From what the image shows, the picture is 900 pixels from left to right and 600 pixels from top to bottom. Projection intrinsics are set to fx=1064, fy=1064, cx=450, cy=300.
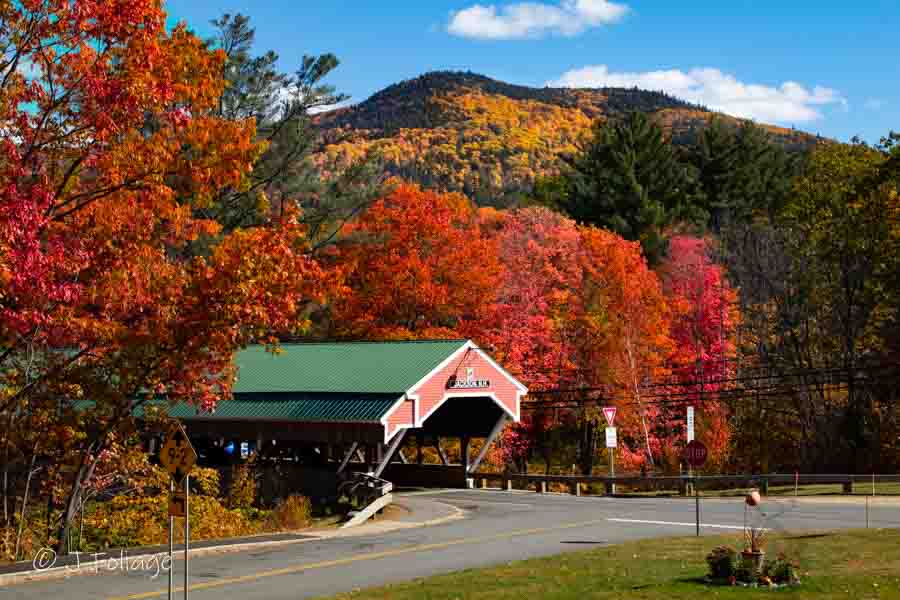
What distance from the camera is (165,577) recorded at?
18.7 meters

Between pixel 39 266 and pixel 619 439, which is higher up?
pixel 39 266

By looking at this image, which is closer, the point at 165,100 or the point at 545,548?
the point at 165,100

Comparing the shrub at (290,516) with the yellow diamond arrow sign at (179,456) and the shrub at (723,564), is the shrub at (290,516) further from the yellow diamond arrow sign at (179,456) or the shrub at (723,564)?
the shrub at (723,564)

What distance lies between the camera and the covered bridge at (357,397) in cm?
3269

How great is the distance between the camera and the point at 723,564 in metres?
16.2

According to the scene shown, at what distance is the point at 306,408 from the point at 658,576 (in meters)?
18.3

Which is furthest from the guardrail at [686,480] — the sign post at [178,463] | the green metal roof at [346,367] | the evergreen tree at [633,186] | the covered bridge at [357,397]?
the evergreen tree at [633,186]

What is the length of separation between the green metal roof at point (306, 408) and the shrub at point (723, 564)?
646 inches

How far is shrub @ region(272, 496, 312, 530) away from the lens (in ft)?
93.4

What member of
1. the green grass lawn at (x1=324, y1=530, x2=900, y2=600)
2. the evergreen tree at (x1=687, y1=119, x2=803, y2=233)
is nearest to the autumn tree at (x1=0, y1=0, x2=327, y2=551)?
the green grass lawn at (x1=324, y1=530, x2=900, y2=600)

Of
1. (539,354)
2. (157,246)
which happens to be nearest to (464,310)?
(539,354)

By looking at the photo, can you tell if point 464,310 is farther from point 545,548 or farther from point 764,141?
point 764,141

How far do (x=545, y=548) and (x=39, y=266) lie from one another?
12.2 metres

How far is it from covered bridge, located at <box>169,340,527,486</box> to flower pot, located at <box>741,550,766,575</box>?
664 inches
